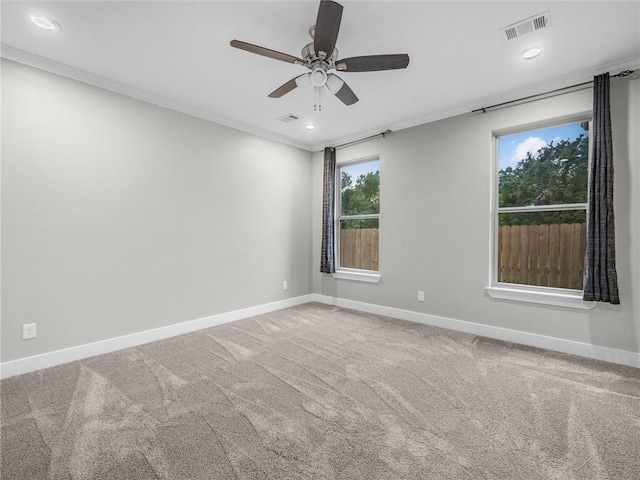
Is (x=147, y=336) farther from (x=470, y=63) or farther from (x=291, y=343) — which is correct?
(x=470, y=63)

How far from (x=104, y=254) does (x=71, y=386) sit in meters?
1.20

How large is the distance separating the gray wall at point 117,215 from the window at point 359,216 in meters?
1.24

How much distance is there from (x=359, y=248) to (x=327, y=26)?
3.32m

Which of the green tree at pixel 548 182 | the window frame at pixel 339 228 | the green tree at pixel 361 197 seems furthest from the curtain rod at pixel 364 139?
the green tree at pixel 548 182

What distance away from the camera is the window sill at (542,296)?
290cm

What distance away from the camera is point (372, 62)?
7.16 ft

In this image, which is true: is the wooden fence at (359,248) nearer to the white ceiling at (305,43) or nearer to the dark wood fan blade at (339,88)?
the white ceiling at (305,43)

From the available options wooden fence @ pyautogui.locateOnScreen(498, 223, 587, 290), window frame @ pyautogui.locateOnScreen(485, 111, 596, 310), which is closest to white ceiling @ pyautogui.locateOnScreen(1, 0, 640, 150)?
window frame @ pyautogui.locateOnScreen(485, 111, 596, 310)

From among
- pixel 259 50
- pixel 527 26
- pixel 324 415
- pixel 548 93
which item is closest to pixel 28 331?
pixel 324 415

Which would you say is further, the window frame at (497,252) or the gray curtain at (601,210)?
the window frame at (497,252)

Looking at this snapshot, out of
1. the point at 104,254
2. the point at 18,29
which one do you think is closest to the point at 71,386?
the point at 104,254

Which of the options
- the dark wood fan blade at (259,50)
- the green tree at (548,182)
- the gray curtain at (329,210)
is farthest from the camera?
the gray curtain at (329,210)

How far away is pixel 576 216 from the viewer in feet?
9.95

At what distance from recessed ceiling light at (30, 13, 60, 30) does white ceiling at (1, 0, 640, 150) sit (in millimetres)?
44
